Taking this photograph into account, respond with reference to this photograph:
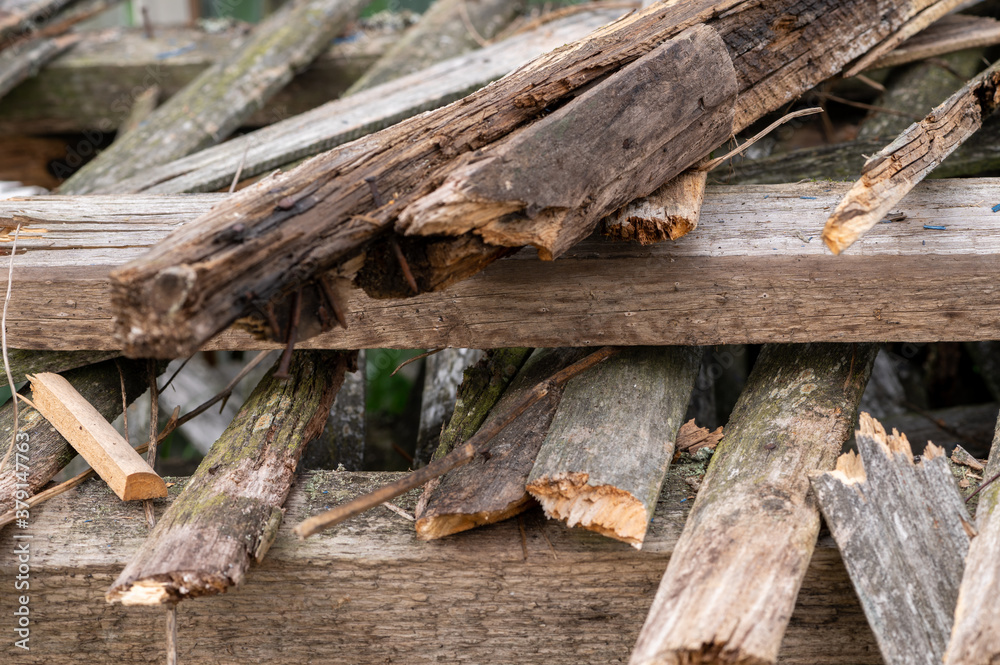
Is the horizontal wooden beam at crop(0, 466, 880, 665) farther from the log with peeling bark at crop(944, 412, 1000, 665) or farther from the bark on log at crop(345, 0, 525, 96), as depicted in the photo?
the bark on log at crop(345, 0, 525, 96)

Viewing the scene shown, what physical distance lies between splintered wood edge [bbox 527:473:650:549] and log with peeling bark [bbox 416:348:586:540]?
77mm

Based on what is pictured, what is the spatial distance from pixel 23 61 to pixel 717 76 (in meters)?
3.38

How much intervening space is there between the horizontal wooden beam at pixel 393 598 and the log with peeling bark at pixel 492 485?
0.06 m

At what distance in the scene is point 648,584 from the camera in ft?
5.69

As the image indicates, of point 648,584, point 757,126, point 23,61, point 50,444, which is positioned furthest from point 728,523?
point 23,61

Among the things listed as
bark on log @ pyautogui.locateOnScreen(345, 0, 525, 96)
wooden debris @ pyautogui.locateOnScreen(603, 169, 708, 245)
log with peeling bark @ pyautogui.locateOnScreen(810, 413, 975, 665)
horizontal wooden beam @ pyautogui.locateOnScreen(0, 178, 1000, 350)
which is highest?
bark on log @ pyautogui.locateOnScreen(345, 0, 525, 96)

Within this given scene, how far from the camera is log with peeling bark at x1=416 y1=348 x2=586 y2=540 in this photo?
1.67 m

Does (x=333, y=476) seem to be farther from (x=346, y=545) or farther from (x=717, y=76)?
(x=717, y=76)

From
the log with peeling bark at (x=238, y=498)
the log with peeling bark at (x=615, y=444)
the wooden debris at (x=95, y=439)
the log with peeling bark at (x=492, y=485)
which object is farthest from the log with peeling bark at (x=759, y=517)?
the wooden debris at (x=95, y=439)

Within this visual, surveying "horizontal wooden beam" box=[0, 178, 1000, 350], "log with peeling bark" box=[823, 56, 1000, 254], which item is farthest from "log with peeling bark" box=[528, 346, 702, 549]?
"log with peeling bark" box=[823, 56, 1000, 254]

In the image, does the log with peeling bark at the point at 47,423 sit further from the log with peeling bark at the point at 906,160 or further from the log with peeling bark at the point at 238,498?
the log with peeling bark at the point at 906,160

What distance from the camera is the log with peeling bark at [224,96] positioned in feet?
9.67

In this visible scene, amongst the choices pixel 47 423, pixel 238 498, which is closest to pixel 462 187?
pixel 238 498

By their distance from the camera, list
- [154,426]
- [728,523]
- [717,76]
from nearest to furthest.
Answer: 1. [728,523]
2. [717,76]
3. [154,426]
